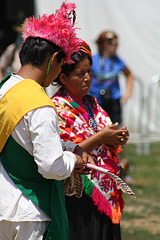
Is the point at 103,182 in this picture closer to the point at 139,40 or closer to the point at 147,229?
the point at 147,229

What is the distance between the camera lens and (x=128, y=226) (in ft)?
16.3

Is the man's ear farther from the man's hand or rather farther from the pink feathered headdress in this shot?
the man's hand

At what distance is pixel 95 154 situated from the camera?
3139 millimetres

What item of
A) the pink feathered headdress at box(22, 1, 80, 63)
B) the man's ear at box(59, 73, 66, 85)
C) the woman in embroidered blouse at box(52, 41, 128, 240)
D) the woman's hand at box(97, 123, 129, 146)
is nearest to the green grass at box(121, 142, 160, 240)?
the woman in embroidered blouse at box(52, 41, 128, 240)

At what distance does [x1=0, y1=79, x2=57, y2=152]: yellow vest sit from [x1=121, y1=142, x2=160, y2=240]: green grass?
2.72 m

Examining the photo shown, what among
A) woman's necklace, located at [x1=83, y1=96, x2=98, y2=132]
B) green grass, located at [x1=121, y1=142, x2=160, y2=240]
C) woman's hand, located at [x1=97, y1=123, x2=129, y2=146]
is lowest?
green grass, located at [x1=121, y1=142, x2=160, y2=240]

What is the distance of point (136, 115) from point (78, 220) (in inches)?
279

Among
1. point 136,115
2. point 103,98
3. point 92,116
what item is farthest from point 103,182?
point 136,115

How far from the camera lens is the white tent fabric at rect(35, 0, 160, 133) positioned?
10.0 m

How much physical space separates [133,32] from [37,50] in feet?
26.7

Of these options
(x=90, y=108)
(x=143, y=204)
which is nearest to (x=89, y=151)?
(x=90, y=108)

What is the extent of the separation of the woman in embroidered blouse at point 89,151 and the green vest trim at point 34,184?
701 millimetres

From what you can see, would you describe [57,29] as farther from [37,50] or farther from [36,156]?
[36,156]

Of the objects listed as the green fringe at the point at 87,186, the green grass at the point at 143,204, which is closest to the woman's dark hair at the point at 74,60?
the green fringe at the point at 87,186
